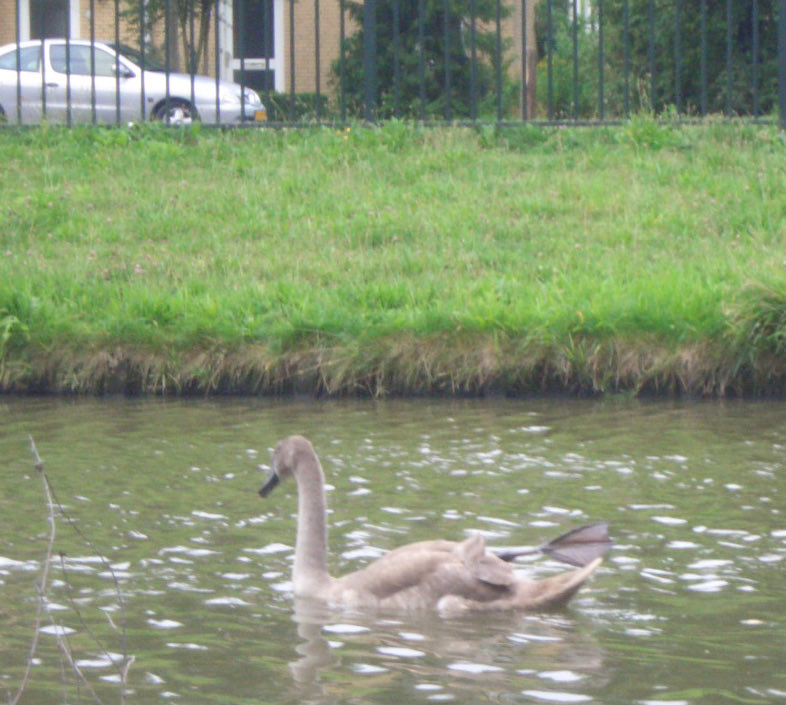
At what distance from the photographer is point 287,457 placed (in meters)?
5.95

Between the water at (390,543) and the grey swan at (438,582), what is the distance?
72mm

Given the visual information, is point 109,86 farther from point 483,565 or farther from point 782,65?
point 483,565

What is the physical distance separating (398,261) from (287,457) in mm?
5107

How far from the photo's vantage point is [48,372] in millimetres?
9961

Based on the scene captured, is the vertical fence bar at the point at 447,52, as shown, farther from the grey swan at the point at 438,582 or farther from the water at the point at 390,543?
the grey swan at the point at 438,582

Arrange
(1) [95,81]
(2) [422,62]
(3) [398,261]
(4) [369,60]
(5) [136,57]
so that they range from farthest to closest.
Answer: (5) [136,57]
(1) [95,81]
(4) [369,60]
(2) [422,62]
(3) [398,261]

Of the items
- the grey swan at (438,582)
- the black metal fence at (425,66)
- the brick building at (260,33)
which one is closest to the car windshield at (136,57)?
the black metal fence at (425,66)

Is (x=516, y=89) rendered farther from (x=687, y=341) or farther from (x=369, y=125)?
(x=687, y=341)

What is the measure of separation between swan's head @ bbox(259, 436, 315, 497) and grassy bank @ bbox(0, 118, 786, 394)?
358 centimetres

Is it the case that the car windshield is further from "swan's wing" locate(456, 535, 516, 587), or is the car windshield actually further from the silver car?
"swan's wing" locate(456, 535, 516, 587)

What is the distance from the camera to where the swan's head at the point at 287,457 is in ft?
19.3

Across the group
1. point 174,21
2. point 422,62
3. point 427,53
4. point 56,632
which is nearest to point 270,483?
point 56,632

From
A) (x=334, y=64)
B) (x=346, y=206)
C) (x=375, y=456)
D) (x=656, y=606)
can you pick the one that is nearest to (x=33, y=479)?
(x=375, y=456)

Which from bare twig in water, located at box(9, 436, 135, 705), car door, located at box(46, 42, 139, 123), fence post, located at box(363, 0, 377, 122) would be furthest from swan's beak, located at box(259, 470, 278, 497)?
car door, located at box(46, 42, 139, 123)
